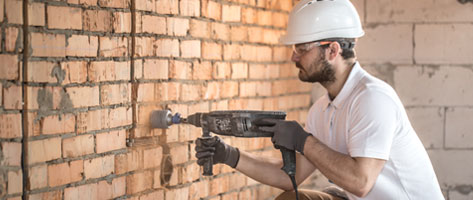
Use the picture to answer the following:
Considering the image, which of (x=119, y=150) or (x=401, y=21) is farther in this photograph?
(x=401, y=21)

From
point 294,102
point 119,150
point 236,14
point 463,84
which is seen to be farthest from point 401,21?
point 119,150

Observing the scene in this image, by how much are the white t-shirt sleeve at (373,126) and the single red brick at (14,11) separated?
4.17 ft

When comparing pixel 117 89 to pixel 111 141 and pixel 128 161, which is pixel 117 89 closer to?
pixel 111 141

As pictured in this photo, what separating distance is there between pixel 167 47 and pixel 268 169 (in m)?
0.73

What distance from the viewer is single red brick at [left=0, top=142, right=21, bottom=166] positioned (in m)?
1.74

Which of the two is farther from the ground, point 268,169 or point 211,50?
point 211,50

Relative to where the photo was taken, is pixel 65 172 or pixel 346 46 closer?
pixel 65 172

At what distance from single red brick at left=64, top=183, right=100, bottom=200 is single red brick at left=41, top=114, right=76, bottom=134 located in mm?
218

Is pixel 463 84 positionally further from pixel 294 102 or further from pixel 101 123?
pixel 101 123

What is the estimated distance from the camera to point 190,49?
8.25 ft

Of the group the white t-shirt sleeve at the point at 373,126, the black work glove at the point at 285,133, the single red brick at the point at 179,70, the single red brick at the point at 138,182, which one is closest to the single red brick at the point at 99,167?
the single red brick at the point at 138,182

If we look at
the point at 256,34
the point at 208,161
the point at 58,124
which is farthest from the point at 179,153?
the point at 256,34

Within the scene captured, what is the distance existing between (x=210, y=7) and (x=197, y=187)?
34.8 inches

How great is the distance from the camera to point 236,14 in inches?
113
